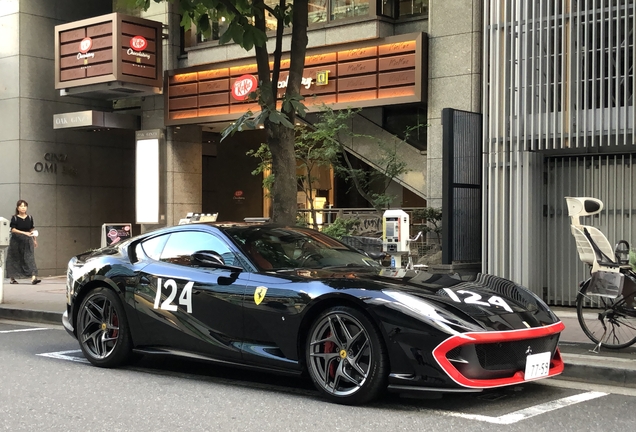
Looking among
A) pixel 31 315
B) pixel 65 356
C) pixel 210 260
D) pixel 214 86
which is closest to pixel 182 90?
pixel 214 86

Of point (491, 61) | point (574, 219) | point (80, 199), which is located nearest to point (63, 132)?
point (80, 199)

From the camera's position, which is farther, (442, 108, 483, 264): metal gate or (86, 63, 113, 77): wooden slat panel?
(86, 63, 113, 77): wooden slat panel

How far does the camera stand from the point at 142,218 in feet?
62.3

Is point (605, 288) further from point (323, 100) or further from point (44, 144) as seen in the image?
point (44, 144)

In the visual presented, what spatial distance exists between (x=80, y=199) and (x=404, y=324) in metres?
16.4

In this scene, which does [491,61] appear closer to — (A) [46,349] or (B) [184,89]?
(A) [46,349]

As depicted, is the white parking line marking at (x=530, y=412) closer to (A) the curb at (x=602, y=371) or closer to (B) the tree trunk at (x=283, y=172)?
(A) the curb at (x=602, y=371)

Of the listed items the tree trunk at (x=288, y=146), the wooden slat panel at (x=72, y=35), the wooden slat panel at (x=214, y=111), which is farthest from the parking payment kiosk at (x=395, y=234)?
the wooden slat panel at (x=72, y=35)

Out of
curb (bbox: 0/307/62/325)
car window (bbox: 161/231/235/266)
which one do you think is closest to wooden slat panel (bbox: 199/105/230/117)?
curb (bbox: 0/307/62/325)

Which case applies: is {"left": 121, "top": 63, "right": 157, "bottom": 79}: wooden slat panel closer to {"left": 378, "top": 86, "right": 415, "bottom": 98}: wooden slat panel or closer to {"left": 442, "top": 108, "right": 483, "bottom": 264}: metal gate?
{"left": 378, "top": 86, "right": 415, "bottom": 98}: wooden slat panel

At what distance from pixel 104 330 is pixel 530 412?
4051 mm

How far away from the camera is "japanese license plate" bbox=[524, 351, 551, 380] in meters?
5.80

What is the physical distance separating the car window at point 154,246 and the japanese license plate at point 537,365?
3.49 meters

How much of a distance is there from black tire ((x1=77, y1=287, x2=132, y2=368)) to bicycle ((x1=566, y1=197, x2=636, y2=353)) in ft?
14.5
